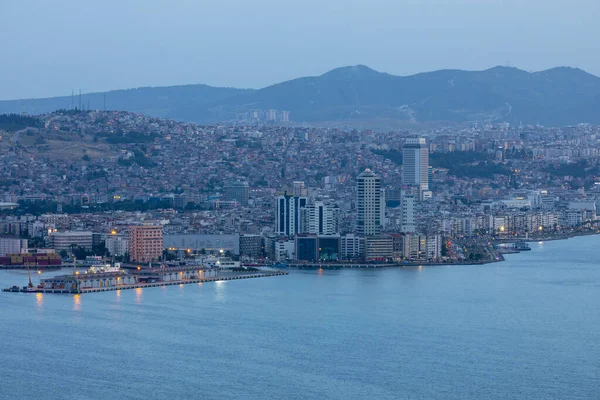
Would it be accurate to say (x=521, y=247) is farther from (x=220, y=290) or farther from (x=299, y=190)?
(x=220, y=290)

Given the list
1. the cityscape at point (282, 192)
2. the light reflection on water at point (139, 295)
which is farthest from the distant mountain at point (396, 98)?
the light reflection on water at point (139, 295)

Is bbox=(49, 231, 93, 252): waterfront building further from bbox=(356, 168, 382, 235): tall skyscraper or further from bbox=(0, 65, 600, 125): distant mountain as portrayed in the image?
bbox=(0, 65, 600, 125): distant mountain

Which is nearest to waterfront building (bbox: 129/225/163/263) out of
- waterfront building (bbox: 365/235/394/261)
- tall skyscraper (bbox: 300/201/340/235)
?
tall skyscraper (bbox: 300/201/340/235)

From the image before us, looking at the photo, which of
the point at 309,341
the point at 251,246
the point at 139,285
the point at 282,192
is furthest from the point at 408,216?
the point at 309,341

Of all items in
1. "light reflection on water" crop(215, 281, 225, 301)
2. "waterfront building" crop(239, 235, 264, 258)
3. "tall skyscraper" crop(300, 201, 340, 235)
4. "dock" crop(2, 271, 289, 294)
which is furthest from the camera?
"tall skyscraper" crop(300, 201, 340, 235)

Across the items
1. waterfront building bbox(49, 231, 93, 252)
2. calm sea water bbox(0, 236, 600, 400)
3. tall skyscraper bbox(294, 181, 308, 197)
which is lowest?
calm sea water bbox(0, 236, 600, 400)

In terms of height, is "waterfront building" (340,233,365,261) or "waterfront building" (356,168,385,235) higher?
"waterfront building" (356,168,385,235)

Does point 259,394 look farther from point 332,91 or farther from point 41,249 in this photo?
point 332,91
